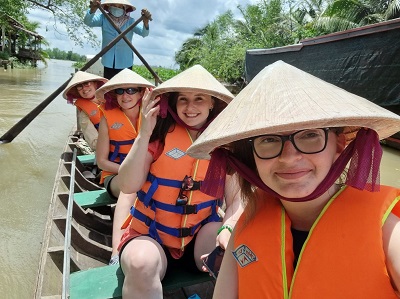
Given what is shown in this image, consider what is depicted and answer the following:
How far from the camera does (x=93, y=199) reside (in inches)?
114

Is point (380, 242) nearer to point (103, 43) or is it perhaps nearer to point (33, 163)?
point (103, 43)

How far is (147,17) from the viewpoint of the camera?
4.35 metres

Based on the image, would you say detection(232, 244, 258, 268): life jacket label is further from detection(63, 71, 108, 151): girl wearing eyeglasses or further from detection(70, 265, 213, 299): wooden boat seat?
detection(63, 71, 108, 151): girl wearing eyeglasses

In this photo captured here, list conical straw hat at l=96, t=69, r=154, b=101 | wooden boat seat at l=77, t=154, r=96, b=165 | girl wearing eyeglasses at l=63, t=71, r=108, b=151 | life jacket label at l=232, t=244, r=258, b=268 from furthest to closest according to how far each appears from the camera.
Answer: wooden boat seat at l=77, t=154, r=96, b=165 → girl wearing eyeglasses at l=63, t=71, r=108, b=151 → conical straw hat at l=96, t=69, r=154, b=101 → life jacket label at l=232, t=244, r=258, b=268

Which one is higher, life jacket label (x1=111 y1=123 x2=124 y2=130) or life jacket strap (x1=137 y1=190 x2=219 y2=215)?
life jacket label (x1=111 y1=123 x2=124 y2=130)

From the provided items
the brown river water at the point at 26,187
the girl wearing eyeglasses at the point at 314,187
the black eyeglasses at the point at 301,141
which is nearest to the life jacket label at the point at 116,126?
the brown river water at the point at 26,187

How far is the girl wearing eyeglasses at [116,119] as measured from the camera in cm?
285

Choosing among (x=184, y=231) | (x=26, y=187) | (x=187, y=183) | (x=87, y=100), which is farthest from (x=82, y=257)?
(x=26, y=187)

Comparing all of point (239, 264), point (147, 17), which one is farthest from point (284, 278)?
point (147, 17)

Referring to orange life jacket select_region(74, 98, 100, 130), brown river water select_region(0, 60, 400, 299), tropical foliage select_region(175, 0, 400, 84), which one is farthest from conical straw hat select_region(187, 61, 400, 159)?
tropical foliage select_region(175, 0, 400, 84)

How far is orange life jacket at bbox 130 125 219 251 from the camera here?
180 centimetres

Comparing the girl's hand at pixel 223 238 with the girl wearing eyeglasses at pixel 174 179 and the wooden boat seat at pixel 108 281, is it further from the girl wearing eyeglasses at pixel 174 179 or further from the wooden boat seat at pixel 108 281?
the wooden boat seat at pixel 108 281

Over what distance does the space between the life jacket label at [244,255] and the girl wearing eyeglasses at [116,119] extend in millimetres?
1813

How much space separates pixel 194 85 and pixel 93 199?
158cm
